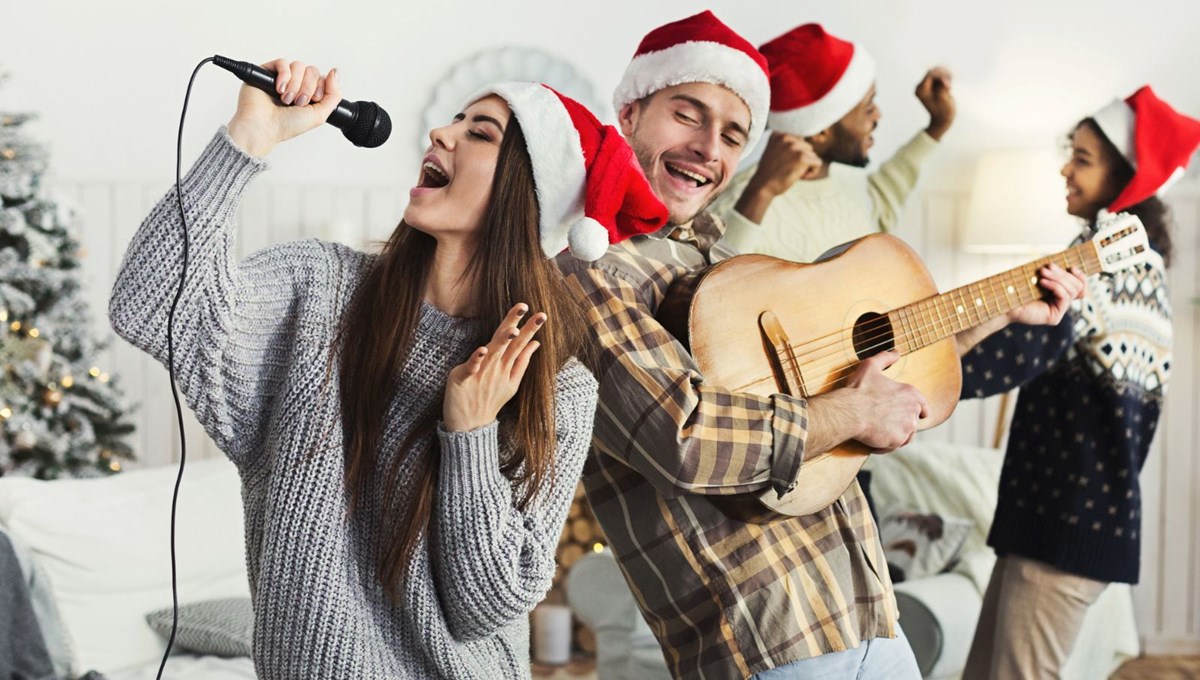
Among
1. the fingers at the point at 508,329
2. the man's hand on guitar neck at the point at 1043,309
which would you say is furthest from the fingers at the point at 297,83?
the man's hand on guitar neck at the point at 1043,309

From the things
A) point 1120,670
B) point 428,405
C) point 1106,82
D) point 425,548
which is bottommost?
point 1120,670

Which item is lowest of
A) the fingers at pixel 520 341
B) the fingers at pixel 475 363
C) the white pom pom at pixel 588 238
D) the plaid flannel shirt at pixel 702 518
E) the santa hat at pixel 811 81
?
the plaid flannel shirt at pixel 702 518

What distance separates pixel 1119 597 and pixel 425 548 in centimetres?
306

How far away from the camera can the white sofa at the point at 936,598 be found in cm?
307

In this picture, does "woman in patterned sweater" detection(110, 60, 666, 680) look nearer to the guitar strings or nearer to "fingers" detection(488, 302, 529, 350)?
"fingers" detection(488, 302, 529, 350)

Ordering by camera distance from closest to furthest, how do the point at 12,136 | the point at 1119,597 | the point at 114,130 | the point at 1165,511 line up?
the point at 12,136
the point at 1119,597
the point at 114,130
the point at 1165,511

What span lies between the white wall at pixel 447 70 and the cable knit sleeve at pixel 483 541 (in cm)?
311

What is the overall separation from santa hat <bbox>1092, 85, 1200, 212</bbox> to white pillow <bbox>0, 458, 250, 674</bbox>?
7.69 feet

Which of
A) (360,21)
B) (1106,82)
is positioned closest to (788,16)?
(1106,82)

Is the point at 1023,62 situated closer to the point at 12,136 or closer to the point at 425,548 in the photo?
the point at 12,136

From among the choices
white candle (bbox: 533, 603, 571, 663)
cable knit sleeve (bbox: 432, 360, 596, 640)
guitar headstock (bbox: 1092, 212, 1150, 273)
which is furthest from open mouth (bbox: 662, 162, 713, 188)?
white candle (bbox: 533, 603, 571, 663)

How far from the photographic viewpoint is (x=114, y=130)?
412 centimetres

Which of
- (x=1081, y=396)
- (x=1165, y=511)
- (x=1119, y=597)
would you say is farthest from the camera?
(x=1165, y=511)

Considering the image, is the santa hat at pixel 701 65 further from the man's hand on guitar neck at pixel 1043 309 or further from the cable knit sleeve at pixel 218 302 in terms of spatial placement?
the cable knit sleeve at pixel 218 302
